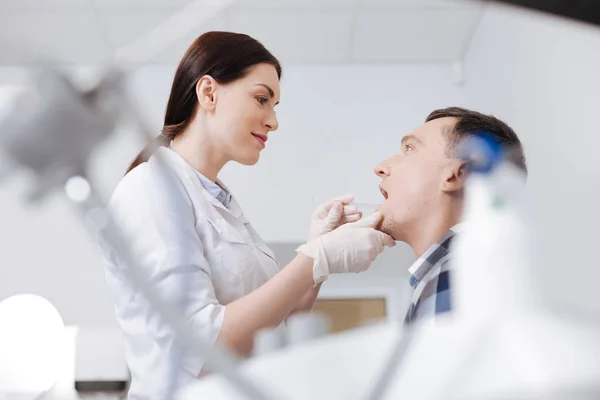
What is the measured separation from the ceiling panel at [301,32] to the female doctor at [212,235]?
5.05 feet

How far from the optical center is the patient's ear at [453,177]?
1364 millimetres

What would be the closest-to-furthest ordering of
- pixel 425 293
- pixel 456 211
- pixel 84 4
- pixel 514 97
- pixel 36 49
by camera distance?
pixel 36 49 < pixel 425 293 < pixel 456 211 < pixel 514 97 < pixel 84 4

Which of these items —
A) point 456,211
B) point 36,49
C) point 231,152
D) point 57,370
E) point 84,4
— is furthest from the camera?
point 84,4

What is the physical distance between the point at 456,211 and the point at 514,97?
1418 millimetres

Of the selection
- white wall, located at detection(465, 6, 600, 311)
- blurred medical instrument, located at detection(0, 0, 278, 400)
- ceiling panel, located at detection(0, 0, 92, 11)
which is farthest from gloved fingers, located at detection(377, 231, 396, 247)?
ceiling panel, located at detection(0, 0, 92, 11)

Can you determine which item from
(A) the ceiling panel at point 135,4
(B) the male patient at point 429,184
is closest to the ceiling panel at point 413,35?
(A) the ceiling panel at point 135,4

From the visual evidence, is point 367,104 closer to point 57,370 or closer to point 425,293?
point 57,370

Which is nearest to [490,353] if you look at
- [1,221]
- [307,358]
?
[307,358]

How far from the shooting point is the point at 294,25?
316 centimetres

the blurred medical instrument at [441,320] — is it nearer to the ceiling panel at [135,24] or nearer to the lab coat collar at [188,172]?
the lab coat collar at [188,172]

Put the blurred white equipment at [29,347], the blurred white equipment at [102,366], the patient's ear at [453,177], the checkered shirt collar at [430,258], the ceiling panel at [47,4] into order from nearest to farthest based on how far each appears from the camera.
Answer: the checkered shirt collar at [430,258], the patient's ear at [453,177], the blurred white equipment at [102,366], the blurred white equipment at [29,347], the ceiling panel at [47,4]

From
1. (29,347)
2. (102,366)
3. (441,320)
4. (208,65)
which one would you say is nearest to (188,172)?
(208,65)

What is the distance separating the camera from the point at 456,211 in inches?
54.4

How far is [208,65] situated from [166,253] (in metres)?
0.58
